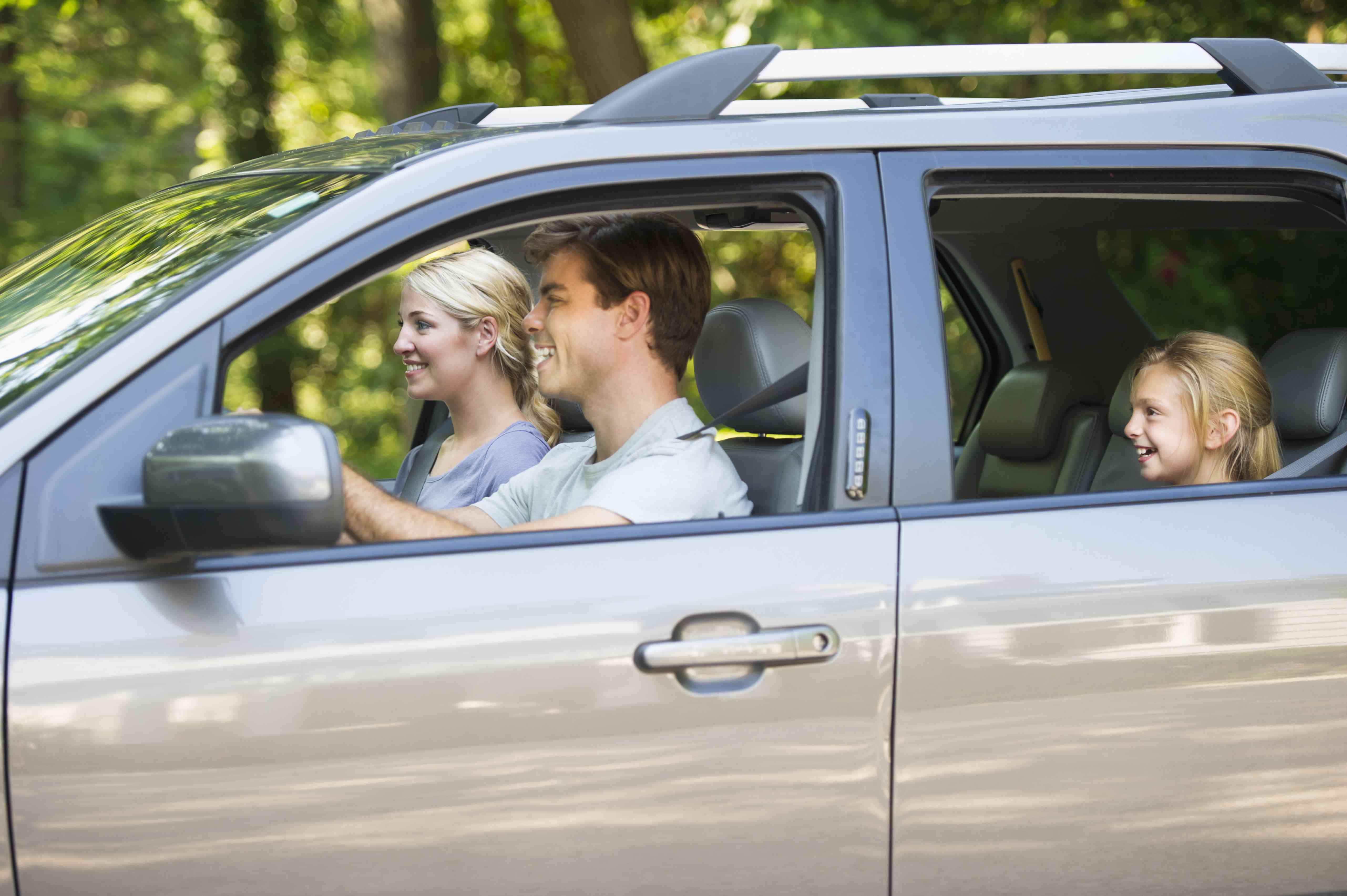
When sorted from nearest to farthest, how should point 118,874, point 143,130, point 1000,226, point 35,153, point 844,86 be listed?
point 118,874 < point 1000,226 < point 844,86 < point 35,153 < point 143,130

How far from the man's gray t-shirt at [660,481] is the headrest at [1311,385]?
3.96 ft

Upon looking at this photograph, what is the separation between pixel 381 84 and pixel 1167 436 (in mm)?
8214

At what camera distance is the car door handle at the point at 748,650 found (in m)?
1.72

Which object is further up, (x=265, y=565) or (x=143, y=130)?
(x=143, y=130)

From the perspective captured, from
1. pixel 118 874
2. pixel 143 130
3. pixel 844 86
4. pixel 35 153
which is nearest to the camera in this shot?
pixel 118 874

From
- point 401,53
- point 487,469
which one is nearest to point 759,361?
point 487,469

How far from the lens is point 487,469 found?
3.05 metres

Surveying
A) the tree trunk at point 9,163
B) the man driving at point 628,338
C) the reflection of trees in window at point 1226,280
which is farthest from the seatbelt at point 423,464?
the tree trunk at point 9,163

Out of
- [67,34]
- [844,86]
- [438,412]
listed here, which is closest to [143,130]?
[67,34]

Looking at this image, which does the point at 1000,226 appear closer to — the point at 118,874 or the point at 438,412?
the point at 438,412

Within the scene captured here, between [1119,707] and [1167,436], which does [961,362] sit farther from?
[1119,707]

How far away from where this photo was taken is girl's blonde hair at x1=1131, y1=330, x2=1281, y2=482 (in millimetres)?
2633

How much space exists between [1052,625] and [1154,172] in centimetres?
75

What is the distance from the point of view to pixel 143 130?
1438cm
